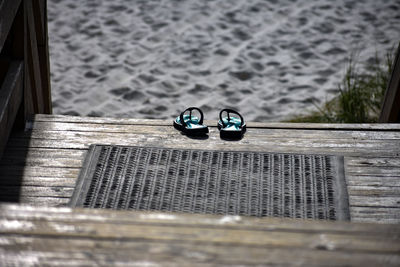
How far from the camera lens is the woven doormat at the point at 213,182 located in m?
2.71

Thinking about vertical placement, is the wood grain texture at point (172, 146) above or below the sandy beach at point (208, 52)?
above

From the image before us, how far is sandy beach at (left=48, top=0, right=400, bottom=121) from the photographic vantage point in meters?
5.13

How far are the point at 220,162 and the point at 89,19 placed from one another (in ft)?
12.1

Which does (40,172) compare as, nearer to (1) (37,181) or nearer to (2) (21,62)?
(1) (37,181)

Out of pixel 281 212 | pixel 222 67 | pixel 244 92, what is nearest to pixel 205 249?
pixel 281 212

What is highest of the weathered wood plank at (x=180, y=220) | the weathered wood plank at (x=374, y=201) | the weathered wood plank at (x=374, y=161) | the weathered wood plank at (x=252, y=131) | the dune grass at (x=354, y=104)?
the weathered wood plank at (x=180, y=220)

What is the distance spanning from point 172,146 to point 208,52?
8.86ft

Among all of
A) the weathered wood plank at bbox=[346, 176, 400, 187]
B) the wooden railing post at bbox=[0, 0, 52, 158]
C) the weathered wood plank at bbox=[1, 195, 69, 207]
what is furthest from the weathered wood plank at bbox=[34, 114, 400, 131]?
the weathered wood plank at bbox=[1, 195, 69, 207]

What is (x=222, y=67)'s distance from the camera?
218 inches

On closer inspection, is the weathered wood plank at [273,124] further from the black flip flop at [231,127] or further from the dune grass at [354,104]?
the dune grass at [354,104]

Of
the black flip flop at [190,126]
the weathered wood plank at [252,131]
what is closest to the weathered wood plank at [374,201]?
the weathered wood plank at [252,131]

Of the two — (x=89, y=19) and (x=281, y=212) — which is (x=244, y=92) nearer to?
(x=89, y=19)

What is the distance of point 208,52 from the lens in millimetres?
5758

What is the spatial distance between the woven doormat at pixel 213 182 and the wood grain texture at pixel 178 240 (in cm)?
111
